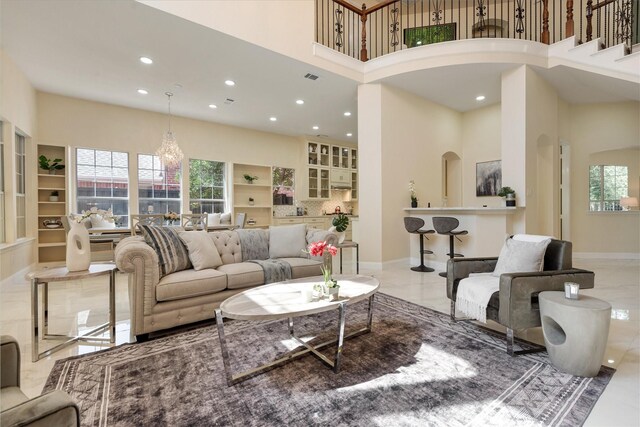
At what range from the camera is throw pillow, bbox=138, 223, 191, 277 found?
2900 mm

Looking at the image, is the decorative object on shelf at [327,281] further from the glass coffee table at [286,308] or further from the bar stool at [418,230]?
the bar stool at [418,230]

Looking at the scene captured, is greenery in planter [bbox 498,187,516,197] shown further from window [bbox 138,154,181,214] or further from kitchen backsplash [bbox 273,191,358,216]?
window [bbox 138,154,181,214]

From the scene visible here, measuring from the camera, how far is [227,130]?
26.2 feet

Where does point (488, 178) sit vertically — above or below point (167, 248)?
above

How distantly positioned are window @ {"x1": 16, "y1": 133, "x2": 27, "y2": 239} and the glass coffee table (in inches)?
211

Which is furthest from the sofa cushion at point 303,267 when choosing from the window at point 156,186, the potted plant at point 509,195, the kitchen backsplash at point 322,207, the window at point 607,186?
the window at point 607,186

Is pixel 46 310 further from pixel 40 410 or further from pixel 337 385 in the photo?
pixel 337 385

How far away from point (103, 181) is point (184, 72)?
3325mm

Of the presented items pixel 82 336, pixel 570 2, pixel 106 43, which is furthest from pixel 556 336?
pixel 106 43

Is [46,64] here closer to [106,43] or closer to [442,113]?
[106,43]

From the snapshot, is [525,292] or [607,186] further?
[607,186]

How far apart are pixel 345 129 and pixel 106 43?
18.7 feet

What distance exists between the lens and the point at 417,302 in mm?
3525

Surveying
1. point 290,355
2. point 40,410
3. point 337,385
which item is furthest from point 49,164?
point 337,385
